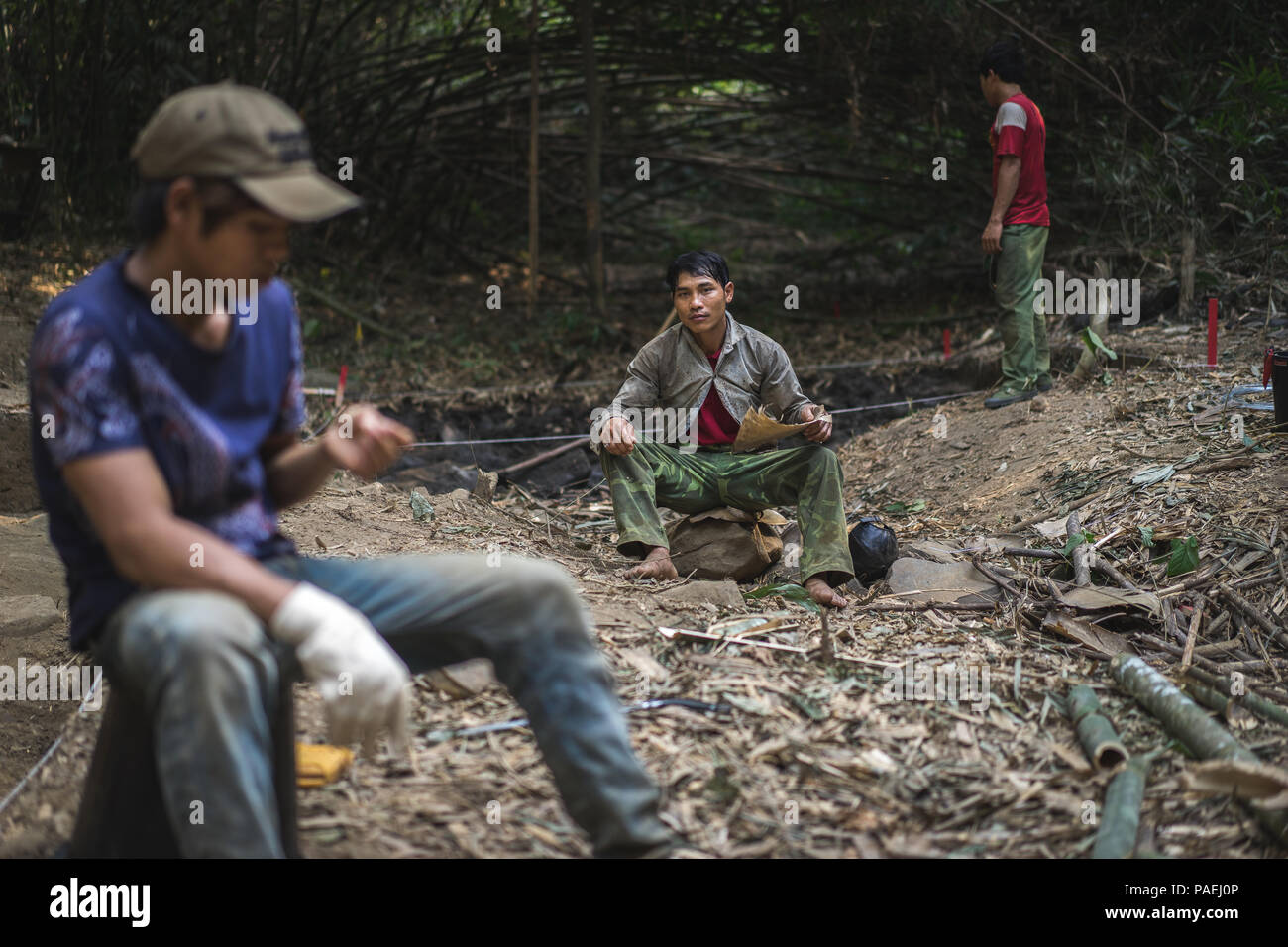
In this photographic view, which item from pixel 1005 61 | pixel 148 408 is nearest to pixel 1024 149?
pixel 1005 61

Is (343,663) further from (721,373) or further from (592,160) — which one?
(592,160)

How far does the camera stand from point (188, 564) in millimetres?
1637

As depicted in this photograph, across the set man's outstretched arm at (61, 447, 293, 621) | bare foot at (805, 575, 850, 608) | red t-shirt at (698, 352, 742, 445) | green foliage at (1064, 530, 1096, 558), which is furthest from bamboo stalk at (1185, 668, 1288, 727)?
man's outstretched arm at (61, 447, 293, 621)

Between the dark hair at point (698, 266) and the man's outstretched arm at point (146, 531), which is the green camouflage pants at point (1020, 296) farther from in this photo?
the man's outstretched arm at point (146, 531)

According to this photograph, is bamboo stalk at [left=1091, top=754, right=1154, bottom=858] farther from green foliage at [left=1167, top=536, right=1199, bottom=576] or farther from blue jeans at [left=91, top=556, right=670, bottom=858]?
green foliage at [left=1167, top=536, right=1199, bottom=576]

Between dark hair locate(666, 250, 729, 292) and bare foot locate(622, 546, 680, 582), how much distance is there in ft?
3.04

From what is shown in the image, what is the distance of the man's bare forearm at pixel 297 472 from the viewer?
78.8 inches

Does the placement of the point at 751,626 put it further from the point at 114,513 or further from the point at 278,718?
the point at 114,513

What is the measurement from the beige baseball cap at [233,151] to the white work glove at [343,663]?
582 millimetres

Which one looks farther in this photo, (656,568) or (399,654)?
(656,568)

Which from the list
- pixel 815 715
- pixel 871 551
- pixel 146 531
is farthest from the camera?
pixel 871 551

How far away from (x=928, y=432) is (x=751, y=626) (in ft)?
9.31

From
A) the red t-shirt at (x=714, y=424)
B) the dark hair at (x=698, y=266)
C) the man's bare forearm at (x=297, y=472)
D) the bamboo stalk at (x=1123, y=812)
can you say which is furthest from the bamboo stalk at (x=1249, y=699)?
the man's bare forearm at (x=297, y=472)

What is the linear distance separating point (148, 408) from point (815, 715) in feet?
5.41
